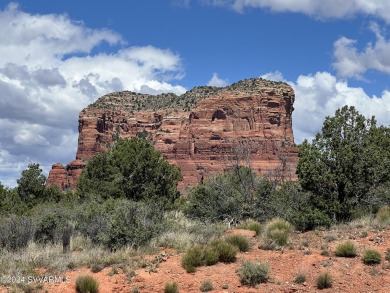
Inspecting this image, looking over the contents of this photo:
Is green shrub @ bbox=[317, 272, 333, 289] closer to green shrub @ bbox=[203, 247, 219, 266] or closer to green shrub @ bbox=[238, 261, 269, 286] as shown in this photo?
green shrub @ bbox=[238, 261, 269, 286]

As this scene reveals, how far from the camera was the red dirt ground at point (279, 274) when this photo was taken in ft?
40.2

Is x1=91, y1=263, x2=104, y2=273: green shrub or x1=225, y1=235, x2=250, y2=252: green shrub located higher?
x1=225, y1=235, x2=250, y2=252: green shrub

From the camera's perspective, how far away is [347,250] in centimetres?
1391

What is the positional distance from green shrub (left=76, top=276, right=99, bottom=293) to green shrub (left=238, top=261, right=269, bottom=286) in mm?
4306

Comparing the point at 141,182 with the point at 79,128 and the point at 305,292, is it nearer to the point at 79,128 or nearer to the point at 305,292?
the point at 305,292

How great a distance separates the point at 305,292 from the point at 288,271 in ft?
4.24

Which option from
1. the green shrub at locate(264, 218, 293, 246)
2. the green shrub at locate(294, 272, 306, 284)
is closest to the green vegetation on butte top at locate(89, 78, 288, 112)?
the green shrub at locate(264, 218, 293, 246)

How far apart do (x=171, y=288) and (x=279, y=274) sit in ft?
11.0

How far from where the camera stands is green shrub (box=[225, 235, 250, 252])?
1548cm

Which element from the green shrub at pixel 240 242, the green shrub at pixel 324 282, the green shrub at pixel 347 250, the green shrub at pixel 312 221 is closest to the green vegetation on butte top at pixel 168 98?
the green shrub at pixel 312 221

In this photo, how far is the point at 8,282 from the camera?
12.8m

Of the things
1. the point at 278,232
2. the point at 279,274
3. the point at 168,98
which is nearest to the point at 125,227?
the point at 278,232

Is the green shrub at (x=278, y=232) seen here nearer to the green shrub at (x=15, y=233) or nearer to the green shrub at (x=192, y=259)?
the green shrub at (x=192, y=259)

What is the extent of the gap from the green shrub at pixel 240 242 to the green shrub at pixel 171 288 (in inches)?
150
